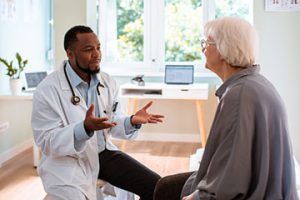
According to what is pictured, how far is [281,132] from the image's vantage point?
52.8 inches

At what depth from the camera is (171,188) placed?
184 centimetres

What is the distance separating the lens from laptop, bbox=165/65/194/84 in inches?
179

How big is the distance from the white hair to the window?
353 cm

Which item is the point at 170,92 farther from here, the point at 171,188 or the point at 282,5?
the point at 171,188

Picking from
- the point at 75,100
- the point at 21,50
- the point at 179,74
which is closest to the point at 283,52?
the point at 179,74

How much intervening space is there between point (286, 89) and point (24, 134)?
2.60 m

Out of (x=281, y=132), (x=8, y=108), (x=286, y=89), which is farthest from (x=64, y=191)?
(x=8, y=108)

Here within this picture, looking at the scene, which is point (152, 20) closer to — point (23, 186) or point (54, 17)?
point (54, 17)

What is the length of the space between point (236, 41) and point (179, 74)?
10.3 feet

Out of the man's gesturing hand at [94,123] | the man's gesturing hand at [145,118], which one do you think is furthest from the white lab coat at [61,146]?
the man's gesturing hand at [145,118]

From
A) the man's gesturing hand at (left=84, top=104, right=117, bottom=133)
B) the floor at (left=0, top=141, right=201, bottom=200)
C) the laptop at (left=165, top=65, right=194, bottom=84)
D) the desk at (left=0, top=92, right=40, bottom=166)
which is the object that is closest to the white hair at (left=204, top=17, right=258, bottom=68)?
the man's gesturing hand at (left=84, top=104, right=117, bottom=133)

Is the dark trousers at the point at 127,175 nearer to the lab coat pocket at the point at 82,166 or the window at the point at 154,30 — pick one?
the lab coat pocket at the point at 82,166

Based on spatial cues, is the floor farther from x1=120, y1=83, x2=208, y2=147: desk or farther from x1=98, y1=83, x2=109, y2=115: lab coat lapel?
x1=98, y1=83, x2=109, y2=115: lab coat lapel

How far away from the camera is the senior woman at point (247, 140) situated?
4.34ft
